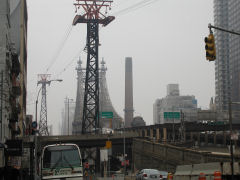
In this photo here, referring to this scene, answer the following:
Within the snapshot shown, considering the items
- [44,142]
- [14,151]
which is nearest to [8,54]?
[14,151]

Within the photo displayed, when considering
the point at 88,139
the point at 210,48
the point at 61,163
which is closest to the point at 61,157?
the point at 61,163

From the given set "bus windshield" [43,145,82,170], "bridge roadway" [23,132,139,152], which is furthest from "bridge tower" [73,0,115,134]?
"bus windshield" [43,145,82,170]

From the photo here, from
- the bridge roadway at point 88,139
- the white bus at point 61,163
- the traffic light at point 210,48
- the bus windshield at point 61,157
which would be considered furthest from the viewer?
the bridge roadway at point 88,139

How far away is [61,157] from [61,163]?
394mm

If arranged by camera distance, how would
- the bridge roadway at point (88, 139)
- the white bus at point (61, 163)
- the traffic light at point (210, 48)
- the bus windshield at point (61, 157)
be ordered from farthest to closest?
the bridge roadway at point (88, 139) → the bus windshield at point (61, 157) → the white bus at point (61, 163) → the traffic light at point (210, 48)

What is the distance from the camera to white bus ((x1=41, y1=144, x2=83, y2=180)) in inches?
1055

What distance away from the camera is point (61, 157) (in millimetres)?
27344

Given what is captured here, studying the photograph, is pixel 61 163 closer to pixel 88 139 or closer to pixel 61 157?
pixel 61 157

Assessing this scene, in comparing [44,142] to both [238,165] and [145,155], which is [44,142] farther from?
[238,165]

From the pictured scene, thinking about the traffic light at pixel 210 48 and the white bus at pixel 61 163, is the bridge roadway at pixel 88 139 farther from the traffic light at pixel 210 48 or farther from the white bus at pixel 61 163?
the traffic light at pixel 210 48

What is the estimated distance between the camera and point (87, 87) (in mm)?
88188

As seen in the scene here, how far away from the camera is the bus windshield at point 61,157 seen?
27.2m

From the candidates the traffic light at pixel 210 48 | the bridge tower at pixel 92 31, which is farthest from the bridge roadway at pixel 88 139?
the traffic light at pixel 210 48

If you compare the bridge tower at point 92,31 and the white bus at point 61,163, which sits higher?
the bridge tower at point 92,31
